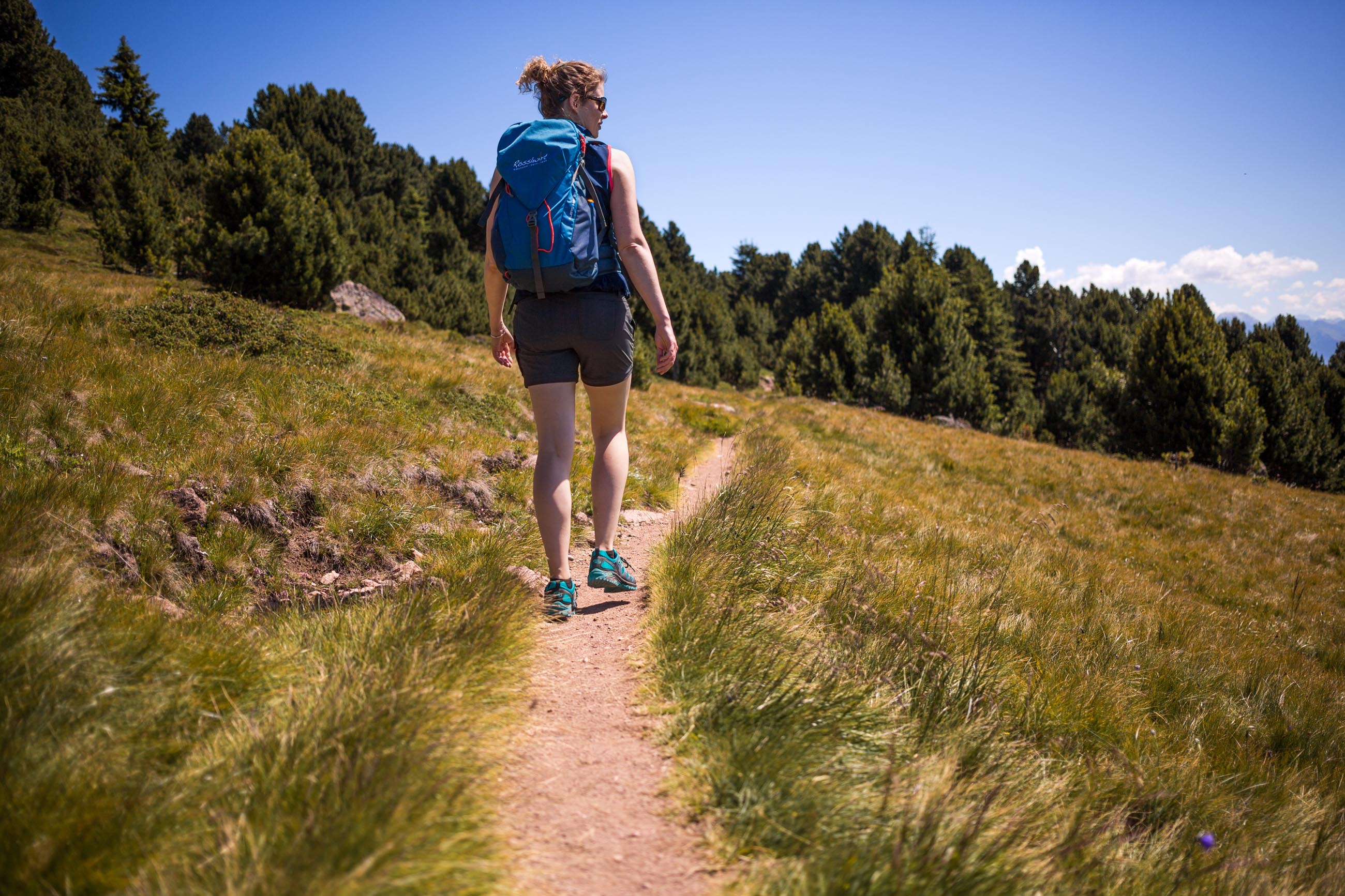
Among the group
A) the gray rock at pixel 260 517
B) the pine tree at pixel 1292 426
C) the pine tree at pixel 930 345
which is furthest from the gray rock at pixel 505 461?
the pine tree at pixel 1292 426

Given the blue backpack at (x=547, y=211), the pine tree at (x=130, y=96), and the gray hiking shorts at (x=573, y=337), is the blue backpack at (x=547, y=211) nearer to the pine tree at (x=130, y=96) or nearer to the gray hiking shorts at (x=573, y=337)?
the gray hiking shorts at (x=573, y=337)

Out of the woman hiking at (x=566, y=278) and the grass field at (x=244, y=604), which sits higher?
the woman hiking at (x=566, y=278)

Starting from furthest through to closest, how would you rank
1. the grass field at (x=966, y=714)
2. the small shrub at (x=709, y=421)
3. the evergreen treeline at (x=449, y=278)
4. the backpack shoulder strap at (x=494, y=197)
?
the evergreen treeline at (x=449, y=278), the small shrub at (x=709, y=421), the backpack shoulder strap at (x=494, y=197), the grass field at (x=966, y=714)

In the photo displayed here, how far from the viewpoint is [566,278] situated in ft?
9.41

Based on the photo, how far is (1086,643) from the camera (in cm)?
446

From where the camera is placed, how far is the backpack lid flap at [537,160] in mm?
2838

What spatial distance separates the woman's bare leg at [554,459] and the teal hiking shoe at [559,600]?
17cm

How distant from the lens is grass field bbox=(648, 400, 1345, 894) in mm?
1754

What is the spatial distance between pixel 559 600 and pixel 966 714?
1.94 m

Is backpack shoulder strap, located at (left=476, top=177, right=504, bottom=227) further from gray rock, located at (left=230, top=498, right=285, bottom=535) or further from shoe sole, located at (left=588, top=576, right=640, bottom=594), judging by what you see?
gray rock, located at (left=230, top=498, right=285, bottom=535)

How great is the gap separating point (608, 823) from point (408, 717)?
660 millimetres

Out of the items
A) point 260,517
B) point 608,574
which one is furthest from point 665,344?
point 260,517

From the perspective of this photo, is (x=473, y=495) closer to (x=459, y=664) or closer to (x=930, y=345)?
(x=459, y=664)

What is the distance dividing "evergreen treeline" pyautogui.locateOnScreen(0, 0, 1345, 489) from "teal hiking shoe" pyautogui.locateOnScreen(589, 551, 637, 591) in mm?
17301
